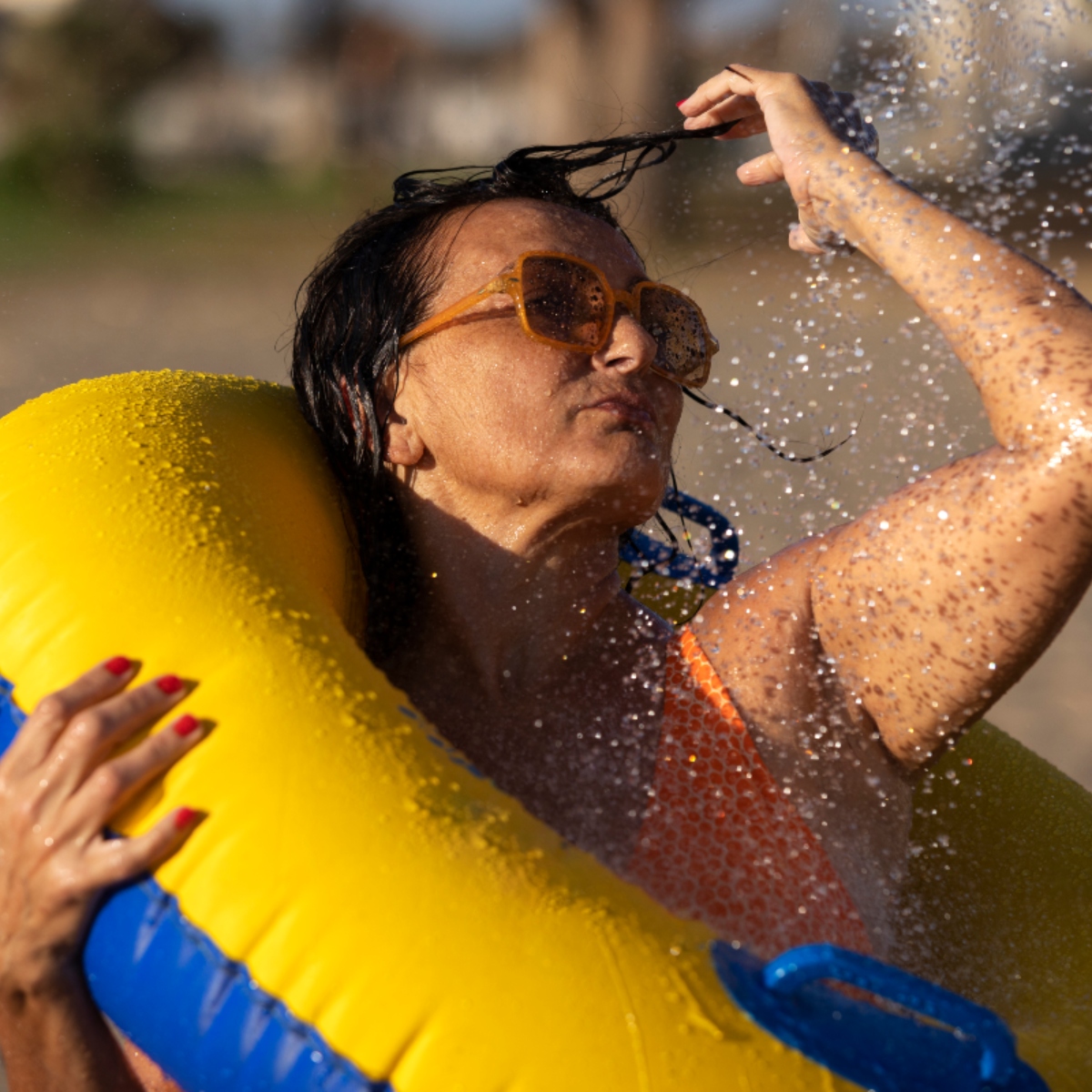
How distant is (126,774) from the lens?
1.34 m

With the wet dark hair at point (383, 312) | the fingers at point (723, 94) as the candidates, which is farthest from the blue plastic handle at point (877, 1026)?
the fingers at point (723, 94)

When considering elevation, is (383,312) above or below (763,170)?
below

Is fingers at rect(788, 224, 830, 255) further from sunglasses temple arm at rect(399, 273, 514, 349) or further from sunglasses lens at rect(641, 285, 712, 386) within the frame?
sunglasses temple arm at rect(399, 273, 514, 349)

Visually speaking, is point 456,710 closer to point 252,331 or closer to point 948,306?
point 948,306

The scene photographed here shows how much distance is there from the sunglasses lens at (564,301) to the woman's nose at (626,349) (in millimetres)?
21

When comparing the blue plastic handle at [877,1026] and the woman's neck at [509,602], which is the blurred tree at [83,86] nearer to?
the woman's neck at [509,602]

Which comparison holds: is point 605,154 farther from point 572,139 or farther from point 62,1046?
point 572,139

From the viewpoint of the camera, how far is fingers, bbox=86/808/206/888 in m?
1.30

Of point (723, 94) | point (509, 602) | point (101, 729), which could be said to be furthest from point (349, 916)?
point (723, 94)

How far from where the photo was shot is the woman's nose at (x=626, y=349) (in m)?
1.90

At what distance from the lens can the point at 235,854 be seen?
128 cm

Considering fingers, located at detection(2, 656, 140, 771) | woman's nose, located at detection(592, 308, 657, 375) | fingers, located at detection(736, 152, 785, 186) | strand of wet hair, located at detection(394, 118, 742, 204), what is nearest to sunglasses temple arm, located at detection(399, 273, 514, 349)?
woman's nose, located at detection(592, 308, 657, 375)

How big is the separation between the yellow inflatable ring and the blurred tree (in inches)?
713

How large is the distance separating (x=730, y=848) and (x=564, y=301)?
0.86 meters
